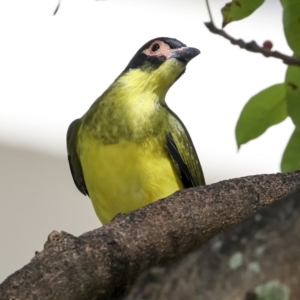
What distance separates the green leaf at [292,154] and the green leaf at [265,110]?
2.3 inches

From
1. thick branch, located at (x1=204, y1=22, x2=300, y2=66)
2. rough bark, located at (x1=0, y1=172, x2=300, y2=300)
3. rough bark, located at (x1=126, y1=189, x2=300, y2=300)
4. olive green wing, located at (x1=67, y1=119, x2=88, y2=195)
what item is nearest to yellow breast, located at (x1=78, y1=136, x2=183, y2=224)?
olive green wing, located at (x1=67, y1=119, x2=88, y2=195)

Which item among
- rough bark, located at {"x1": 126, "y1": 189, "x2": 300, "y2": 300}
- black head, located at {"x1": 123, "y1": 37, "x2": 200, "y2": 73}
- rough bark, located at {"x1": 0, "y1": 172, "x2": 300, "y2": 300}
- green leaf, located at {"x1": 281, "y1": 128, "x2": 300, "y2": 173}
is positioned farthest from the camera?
black head, located at {"x1": 123, "y1": 37, "x2": 200, "y2": 73}

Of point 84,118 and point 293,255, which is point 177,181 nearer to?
point 84,118

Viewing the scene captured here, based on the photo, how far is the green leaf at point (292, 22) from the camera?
1316 millimetres

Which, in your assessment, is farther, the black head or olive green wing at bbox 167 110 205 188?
the black head

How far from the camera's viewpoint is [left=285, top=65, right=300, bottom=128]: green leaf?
1396 mm

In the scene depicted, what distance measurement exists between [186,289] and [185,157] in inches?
68.2

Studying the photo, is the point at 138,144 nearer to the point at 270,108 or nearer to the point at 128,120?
the point at 128,120

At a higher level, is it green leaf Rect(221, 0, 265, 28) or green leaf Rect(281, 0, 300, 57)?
green leaf Rect(221, 0, 265, 28)

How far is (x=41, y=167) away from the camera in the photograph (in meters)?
4.51

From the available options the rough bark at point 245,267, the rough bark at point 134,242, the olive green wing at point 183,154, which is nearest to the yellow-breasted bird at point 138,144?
the olive green wing at point 183,154

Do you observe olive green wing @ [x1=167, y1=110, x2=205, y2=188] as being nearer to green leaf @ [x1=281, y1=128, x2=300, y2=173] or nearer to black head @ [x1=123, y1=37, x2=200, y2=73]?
black head @ [x1=123, y1=37, x2=200, y2=73]

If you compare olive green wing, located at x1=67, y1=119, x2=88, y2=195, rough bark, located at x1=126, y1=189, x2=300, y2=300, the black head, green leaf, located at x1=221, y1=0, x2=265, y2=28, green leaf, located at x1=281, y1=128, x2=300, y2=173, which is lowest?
green leaf, located at x1=281, y1=128, x2=300, y2=173

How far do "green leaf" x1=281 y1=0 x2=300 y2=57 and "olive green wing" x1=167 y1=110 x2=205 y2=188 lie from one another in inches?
42.3
